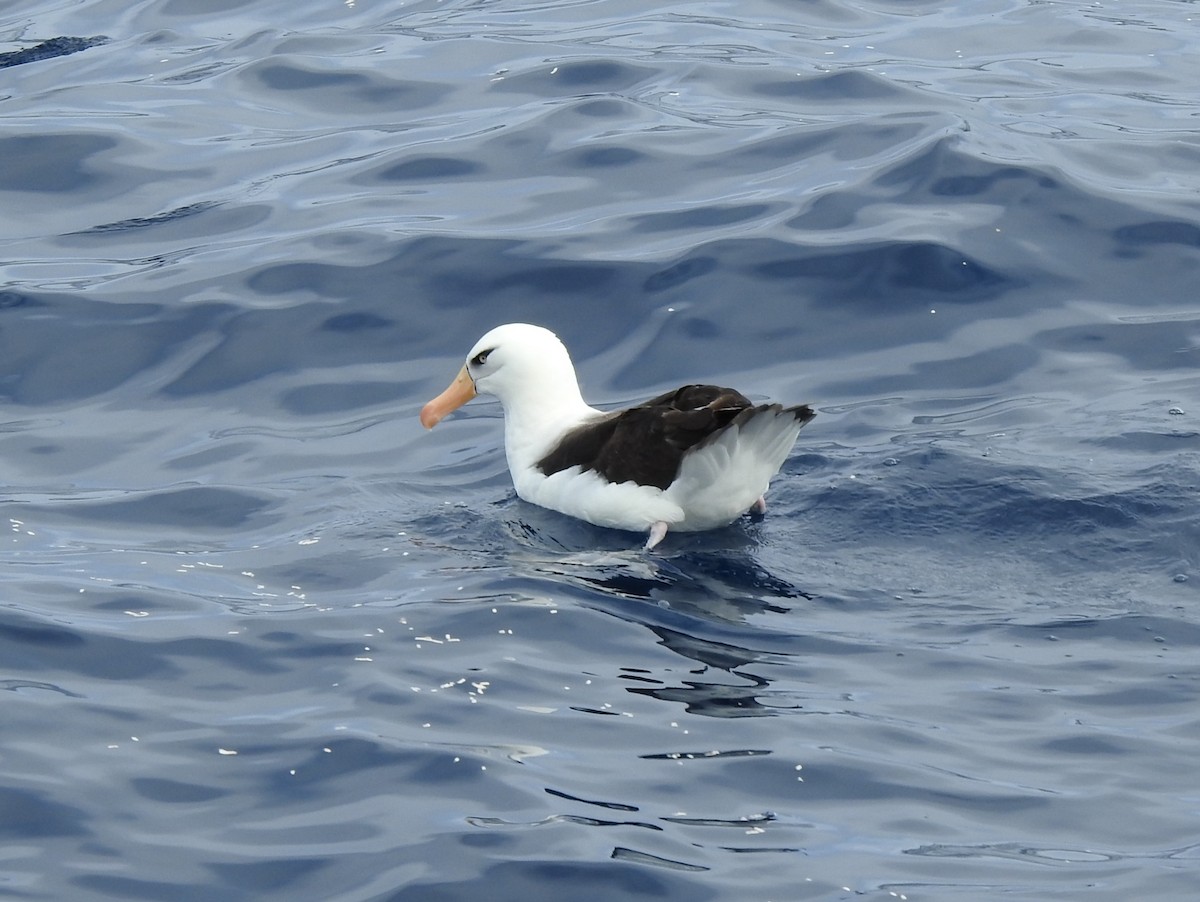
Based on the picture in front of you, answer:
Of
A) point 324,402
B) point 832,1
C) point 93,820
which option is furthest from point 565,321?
point 832,1

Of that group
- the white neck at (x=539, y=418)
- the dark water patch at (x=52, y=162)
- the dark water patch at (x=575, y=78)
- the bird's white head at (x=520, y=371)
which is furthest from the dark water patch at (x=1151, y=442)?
the dark water patch at (x=52, y=162)

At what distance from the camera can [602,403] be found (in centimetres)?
1172

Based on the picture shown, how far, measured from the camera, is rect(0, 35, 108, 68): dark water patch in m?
18.2

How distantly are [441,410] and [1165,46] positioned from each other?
9.94 metres

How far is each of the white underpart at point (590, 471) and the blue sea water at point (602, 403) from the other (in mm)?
184

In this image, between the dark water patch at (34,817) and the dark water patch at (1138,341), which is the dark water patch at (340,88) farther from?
the dark water patch at (34,817)

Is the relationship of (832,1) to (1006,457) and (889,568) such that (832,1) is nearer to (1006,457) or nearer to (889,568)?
(1006,457)

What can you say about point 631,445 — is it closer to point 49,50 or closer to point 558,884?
point 558,884

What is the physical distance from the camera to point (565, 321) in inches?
493

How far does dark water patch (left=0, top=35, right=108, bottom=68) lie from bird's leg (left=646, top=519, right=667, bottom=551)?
37.2 feet

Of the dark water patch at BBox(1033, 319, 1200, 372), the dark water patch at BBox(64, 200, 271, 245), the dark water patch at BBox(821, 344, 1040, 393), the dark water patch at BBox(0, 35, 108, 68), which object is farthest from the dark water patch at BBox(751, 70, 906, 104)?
the dark water patch at BBox(0, 35, 108, 68)

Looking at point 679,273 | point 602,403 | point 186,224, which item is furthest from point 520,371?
point 186,224

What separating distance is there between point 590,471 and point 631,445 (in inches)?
15.6

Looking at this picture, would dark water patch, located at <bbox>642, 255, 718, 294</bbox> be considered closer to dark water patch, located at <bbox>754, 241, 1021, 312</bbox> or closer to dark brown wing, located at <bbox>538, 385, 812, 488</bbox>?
dark water patch, located at <bbox>754, 241, 1021, 312</bbox>
